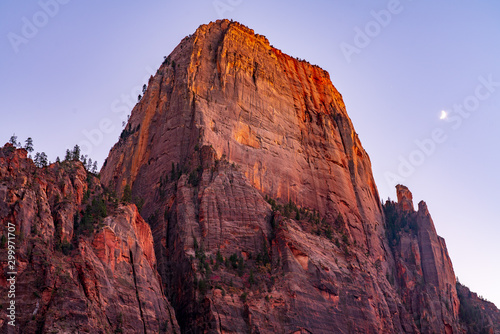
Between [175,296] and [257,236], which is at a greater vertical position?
[257,236]

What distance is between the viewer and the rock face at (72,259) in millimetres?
65875

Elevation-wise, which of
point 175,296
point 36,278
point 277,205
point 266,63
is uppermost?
point 266,63

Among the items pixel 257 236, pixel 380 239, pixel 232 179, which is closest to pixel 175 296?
pixel 257 236

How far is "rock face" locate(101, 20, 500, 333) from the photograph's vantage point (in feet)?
297

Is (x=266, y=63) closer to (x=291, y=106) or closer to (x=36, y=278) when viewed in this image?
(x=291, y=106)

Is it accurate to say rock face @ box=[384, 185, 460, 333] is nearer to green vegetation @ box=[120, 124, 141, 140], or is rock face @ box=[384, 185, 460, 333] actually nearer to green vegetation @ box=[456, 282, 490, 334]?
green vegetation @ box=[456, 282, 490, 334]

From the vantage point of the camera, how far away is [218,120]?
11912cm

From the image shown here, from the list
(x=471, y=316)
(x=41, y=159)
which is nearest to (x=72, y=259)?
(x=41, y=159)

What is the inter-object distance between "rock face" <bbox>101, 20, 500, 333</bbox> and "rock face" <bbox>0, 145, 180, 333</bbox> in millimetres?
8249

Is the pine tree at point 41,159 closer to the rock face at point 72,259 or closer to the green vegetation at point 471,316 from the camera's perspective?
the rock face at point 72,259

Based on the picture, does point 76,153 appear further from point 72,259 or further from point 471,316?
point 471,316

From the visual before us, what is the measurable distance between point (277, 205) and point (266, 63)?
4152 centimetres

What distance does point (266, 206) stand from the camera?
104562mm

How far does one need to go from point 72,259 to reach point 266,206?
123ft
